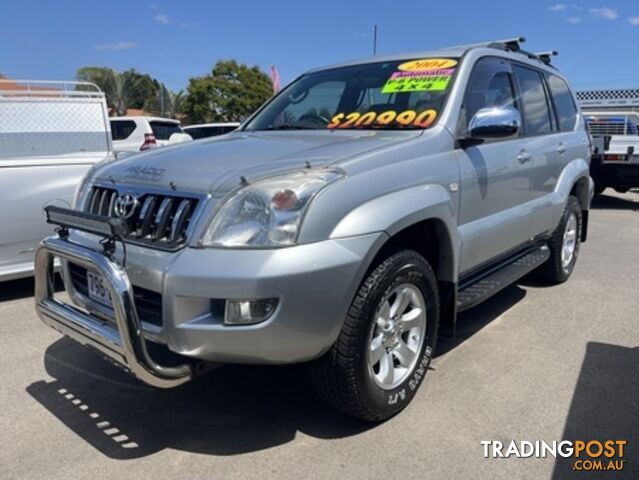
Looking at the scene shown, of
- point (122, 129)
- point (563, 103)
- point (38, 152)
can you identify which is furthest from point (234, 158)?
point (122, 129)

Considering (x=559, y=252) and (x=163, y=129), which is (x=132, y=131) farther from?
(x=559, y=252)

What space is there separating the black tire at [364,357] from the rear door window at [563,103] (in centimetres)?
293

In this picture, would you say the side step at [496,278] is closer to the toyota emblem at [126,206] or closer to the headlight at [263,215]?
the headlight at [263,215]

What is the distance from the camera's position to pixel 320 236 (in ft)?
7.81

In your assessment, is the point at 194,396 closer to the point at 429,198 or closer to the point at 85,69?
the point at 429,198

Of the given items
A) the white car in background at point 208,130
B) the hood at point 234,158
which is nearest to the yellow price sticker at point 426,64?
the hood at point 234,158

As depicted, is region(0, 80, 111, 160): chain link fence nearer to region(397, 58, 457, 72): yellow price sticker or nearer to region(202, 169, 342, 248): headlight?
region(397, 58, 457, 72): yellow price sticker

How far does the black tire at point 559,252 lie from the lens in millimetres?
5109

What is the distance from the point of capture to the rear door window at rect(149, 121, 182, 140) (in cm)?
1277

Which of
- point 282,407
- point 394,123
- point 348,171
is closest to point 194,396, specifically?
point 282,407

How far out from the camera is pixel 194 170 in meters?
2.68

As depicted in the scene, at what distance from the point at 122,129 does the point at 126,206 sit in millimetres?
10286

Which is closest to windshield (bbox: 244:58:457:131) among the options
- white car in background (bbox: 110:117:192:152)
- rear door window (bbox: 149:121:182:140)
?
white car in background (bbox: 110:117:192:152)

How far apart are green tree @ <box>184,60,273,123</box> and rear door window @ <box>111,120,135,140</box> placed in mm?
24928
